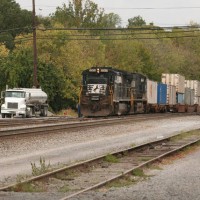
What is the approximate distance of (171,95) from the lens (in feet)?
199

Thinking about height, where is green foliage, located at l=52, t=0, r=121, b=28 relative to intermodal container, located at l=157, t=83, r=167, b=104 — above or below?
above

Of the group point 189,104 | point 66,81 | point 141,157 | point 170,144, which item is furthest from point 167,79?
point 141,157

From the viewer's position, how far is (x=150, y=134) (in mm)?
27766

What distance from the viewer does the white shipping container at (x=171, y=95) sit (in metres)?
59.5

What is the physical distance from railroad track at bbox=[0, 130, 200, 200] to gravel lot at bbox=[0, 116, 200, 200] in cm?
62

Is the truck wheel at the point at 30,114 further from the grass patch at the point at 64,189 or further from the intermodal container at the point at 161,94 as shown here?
the grass patch at the point at 64,189

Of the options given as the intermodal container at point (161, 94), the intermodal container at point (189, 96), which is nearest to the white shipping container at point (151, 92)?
the intermodal container at point (161, 94)

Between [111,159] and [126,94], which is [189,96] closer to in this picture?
[126,94]

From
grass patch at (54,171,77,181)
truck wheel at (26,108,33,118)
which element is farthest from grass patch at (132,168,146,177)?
truck wheel at (26,108,33,118)

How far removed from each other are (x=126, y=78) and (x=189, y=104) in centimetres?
2280

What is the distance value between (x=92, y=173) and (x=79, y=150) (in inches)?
241

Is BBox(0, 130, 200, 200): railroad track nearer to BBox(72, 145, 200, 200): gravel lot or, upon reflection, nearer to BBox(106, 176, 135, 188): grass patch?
BBox(106, 176, 135, 188): grass patch

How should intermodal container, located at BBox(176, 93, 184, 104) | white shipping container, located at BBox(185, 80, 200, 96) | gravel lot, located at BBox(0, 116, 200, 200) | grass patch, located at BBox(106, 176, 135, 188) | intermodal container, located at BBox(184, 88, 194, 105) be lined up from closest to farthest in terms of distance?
gravel lot, located at BBox(0, 116, 200, 200), grass patch, located at BBox(106, 176, 135, 188), intermodal container, located at BBox(176, 93, 184, 104), intermodal container, located at BBox(184, 88, 194, 105), white shipping container, located at BBox(185, 80, 200, 96)

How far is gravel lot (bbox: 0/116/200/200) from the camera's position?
1063 cm
